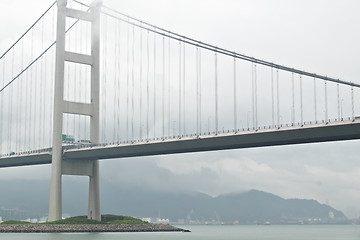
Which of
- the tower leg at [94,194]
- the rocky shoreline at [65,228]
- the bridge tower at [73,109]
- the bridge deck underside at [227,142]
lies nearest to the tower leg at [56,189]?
the bridge tower at [73,109]

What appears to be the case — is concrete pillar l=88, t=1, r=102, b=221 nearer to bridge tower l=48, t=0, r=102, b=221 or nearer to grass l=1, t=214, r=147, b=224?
bridge tower l=48, t=0, r=102, b=221

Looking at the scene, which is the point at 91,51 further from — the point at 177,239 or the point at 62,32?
the point at 177,239

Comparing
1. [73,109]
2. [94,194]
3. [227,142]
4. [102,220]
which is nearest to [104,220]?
[102,220]

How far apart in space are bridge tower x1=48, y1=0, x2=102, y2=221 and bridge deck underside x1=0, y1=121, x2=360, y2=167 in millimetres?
1666

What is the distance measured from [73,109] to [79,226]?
47.3 ft

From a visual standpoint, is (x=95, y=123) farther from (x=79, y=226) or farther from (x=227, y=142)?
(x=227, y=142)

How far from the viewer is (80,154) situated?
84750mm

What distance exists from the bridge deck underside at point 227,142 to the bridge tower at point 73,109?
1.67 m

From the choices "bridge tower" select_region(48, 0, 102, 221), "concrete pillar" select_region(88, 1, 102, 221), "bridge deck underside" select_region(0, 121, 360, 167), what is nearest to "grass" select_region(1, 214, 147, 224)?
"bridge tower" select_region(48, 0, 102, 221)

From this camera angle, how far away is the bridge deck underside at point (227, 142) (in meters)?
58.3

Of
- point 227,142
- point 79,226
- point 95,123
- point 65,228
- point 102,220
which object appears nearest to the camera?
point 227,142

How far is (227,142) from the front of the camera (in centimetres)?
6750

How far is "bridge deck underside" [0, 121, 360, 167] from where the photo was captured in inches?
2297

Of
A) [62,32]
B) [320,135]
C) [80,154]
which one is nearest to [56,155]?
[80,154]
